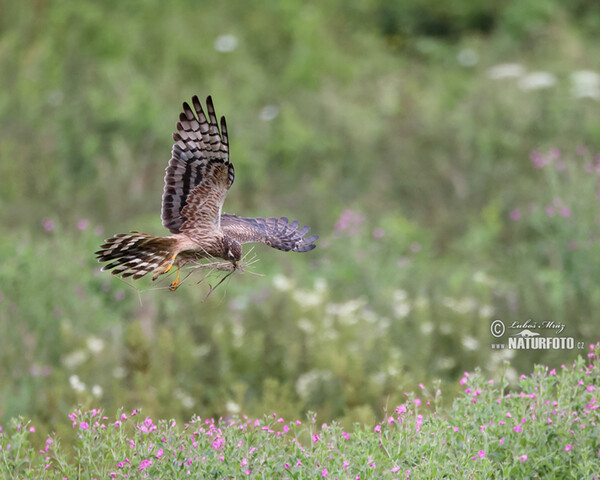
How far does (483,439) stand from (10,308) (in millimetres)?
3720

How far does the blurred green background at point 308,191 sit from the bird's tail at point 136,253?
1.69 ft

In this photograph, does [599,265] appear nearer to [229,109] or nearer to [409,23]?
[229,109]

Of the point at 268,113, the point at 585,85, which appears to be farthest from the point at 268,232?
the point at 585,85

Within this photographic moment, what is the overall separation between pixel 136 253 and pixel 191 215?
0.25m

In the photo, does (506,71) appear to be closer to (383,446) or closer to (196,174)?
(383,446)

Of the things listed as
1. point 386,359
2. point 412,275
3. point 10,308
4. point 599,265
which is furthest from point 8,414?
point 599,265

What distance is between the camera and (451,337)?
20.6ft

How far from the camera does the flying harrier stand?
297 cm

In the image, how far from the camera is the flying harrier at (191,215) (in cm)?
297

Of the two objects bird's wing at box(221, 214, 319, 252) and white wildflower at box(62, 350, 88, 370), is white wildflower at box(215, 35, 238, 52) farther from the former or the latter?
bird's wing at box(221, 214, 319, 252)

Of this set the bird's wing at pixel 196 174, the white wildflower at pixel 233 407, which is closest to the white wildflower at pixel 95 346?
the white wildflower at pixel 233 407

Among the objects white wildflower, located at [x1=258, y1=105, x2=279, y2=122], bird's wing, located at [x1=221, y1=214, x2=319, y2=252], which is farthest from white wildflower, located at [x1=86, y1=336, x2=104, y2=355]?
white wildflower, located at [x1=258, y1=105, x2=279, y2=122]

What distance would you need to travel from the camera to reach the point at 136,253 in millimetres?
2990

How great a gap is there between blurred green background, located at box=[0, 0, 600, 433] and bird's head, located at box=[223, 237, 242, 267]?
0.62 m
